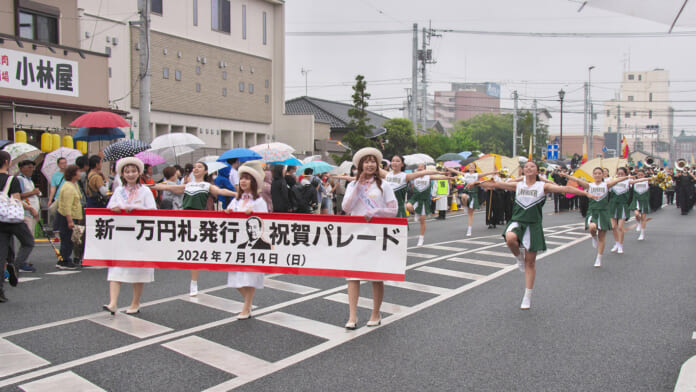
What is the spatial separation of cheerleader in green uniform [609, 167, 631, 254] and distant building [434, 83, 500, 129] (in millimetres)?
122052

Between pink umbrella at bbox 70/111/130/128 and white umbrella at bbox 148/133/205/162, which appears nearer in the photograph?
pink umbrella at bbox 70/111/130/128

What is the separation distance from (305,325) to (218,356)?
4.57 feet

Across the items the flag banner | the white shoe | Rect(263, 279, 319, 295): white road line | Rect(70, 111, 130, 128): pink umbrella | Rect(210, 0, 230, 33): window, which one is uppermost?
Rect(210, 0, 230, 33): window

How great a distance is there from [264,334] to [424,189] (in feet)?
30.4

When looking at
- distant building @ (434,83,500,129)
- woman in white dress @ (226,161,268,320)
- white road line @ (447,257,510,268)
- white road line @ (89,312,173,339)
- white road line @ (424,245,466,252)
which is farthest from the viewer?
distant building @ (434,83,500,129)

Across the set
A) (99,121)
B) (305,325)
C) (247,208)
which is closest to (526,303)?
(305,325)

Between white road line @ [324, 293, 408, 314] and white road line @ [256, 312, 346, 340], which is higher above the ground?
white road line @ [256, 312, 346, 340]

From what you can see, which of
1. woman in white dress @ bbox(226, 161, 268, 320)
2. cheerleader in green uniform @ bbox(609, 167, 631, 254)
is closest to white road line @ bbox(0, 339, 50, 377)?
woman in white dress @ bbox(226, 161, 268, 320)

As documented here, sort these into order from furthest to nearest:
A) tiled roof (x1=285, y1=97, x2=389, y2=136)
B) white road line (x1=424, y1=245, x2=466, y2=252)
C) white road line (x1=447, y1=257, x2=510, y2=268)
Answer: tiled roof (x1=285, y1=97, x2=389, y2=136), white road line (x1=424, y1=245, x2=466, y2=252), white road line (x1=447, y1=257, x2=510, y2=268)

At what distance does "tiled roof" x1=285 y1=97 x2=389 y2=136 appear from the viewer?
152 feet

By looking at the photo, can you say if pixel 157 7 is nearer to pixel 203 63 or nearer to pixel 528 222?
pixel 203 63

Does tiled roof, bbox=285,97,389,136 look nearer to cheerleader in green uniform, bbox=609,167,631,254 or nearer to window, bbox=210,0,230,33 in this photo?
window, bbox=210,0,230,33

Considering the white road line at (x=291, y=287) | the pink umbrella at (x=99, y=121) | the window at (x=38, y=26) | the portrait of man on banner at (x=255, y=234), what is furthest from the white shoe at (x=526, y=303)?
the window at (x=38, y=26)

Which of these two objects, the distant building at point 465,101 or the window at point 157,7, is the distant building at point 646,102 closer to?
the distant building at point 465,101
